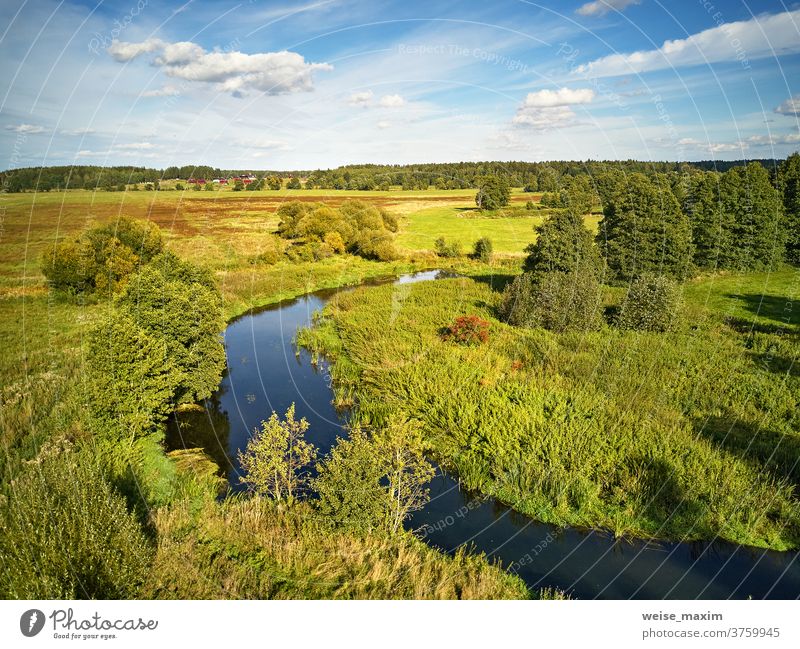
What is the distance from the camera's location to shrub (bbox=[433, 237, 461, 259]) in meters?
64.4

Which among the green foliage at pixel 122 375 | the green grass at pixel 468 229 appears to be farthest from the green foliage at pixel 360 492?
the green grass at pixel 468 229

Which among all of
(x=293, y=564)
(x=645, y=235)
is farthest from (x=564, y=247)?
(x=293, y=564)

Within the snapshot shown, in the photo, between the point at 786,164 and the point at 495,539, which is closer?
the point at 495,539

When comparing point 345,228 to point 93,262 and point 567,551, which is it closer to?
point 93,262

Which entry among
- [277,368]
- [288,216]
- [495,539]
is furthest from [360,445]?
[288,216]

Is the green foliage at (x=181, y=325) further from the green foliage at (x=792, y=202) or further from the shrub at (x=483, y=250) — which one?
the green foliage at (x=792, y=202)

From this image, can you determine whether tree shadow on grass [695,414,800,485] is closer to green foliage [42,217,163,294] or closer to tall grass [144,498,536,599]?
tall grass [144,498,536,599]

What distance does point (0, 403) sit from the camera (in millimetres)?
20656

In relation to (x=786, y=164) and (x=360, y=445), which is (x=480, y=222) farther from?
(x=360, y=445)

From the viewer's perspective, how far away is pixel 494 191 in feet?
245

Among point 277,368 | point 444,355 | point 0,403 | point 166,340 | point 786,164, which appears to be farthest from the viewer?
point 786,164

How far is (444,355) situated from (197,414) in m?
14.4
